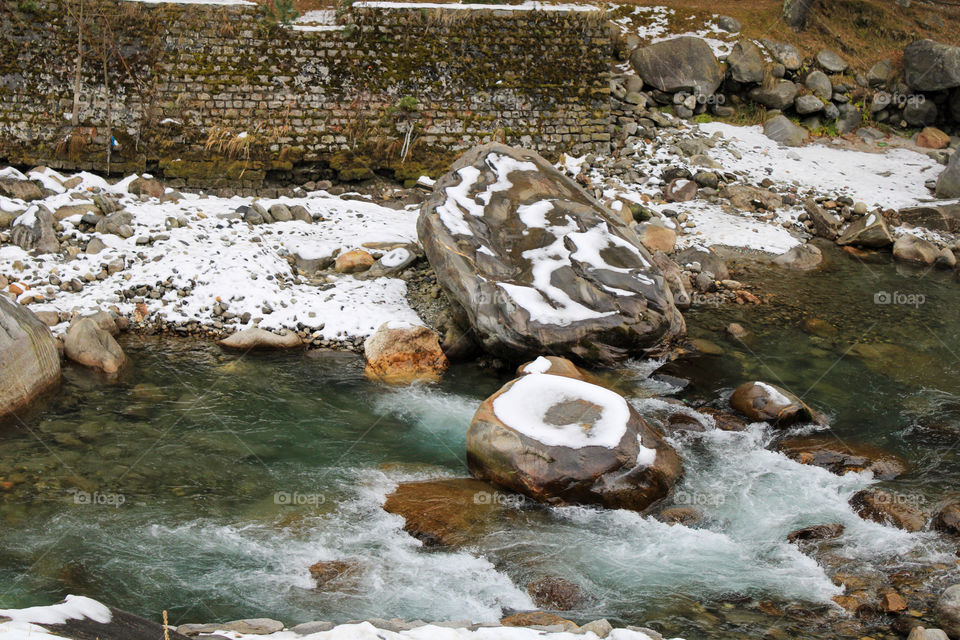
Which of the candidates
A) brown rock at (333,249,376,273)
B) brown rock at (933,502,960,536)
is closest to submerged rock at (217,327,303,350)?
brown rock at (333,249,376,273)

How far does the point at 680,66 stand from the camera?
59.1 ft

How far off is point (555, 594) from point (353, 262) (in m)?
7.42

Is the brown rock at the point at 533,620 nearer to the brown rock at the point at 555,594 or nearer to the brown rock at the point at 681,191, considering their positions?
the brown rock at the point at 555,594

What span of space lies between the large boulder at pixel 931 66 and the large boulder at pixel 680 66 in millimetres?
4452

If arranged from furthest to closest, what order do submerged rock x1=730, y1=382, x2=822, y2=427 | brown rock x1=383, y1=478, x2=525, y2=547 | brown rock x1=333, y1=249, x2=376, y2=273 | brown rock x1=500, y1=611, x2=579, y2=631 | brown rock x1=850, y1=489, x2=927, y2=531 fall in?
brown rock x1=333, y1=249, x2=376, y2=273, submerged rock x1=730, y1=382, x2=822, y2=427, brown rock x1=850, y1=489, x2=927, y2=531, brown rock x1=383, y1=478, x2=525, y2=547, brown rock x1=500, y1=611, x2=579, y2=631

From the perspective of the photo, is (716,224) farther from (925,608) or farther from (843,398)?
(925,608)

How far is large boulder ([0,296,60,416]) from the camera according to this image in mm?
8789

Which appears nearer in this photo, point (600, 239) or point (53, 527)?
point (53, 527)

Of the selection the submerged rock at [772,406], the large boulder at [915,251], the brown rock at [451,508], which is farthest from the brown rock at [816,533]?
the large boulder at [915,251]

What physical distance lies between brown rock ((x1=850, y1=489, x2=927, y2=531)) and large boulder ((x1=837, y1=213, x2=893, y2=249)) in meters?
8.03

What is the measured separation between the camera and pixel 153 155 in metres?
15.4

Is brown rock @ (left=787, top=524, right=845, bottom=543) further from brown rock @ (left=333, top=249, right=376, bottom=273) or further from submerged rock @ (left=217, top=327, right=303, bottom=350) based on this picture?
brown rock @ (left=333, top=249, right=376, bottom=273)

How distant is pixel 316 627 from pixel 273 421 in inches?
159

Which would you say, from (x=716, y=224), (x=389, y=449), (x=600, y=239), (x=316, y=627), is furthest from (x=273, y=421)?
(x=716, y=224)
